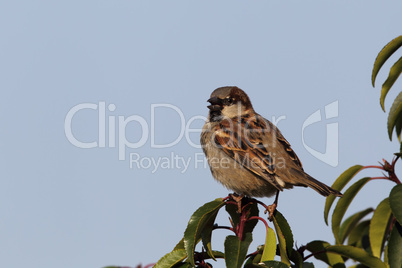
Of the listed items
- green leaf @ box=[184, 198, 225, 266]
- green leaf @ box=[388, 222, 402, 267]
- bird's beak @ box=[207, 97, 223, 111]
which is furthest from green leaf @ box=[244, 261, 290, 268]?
bird's beak @ box=[207, 97, 223, 111]

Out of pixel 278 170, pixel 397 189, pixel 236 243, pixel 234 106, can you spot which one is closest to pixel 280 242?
pixel 236 243

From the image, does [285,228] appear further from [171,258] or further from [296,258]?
[171,258]

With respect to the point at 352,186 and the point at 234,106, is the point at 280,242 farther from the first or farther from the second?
the point at 234,106

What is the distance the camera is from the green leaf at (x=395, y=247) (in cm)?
365

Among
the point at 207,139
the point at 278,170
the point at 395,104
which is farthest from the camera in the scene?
the point at 207,139

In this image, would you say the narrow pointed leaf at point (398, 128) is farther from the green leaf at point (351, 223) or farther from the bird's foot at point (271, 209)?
the bird's foot at point (271, 209)

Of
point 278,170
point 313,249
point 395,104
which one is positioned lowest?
point 313,249

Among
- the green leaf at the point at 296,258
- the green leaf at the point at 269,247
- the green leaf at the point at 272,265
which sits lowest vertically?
the green leaf at the point at 296,258

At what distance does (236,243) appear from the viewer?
3410 mm

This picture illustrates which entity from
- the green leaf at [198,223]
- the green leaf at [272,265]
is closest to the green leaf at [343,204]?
the green leaf at [198,223]

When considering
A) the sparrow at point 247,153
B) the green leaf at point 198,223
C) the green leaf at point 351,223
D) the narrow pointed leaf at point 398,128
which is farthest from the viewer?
the green leaf at point 351,223

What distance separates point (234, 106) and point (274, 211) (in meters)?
1.90

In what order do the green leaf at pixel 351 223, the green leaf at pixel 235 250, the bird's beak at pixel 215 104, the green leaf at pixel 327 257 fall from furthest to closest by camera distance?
the bird's beak at pixel 215 104
the green leaf at pixel 351 223
the green leaf at pixel 327 257
the green leaf at pixel 235 250

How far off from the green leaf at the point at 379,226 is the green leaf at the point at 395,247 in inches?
11.0
